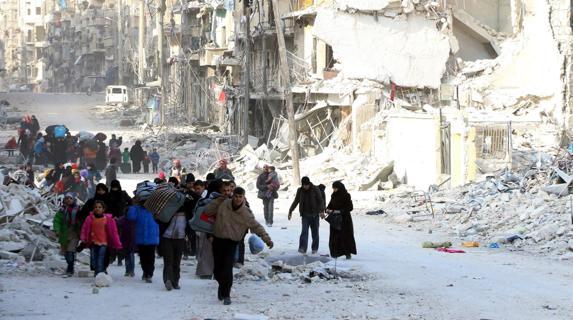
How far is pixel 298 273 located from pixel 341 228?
2209mm

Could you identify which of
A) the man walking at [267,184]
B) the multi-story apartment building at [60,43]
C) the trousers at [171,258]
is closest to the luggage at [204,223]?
the trousers at [171,258]

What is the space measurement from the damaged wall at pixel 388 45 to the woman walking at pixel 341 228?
2625cm

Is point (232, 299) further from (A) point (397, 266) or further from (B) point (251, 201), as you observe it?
(B) point (251, 201)

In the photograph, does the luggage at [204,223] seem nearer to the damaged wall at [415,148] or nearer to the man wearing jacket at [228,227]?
the man wearing jacket at [228,227]

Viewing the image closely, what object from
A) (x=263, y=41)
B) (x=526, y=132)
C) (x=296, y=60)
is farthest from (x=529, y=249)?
(x=263, y=41)

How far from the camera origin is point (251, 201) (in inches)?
1218

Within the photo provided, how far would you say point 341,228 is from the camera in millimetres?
17031

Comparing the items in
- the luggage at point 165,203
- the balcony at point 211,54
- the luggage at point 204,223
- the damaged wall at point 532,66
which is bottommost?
the luggage at point 204,223

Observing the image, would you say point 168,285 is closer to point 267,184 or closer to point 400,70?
point 267,184

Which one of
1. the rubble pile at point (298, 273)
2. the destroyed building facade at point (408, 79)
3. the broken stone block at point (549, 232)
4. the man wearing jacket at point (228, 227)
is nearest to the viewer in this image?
the man wearing jacket at point (228, 227)

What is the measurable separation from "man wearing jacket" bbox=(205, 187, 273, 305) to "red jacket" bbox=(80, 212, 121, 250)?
1.68 metres

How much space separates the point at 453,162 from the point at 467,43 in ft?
57.7

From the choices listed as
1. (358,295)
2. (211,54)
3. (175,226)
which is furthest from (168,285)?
(211,54)

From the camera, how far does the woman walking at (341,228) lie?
17031 mm
